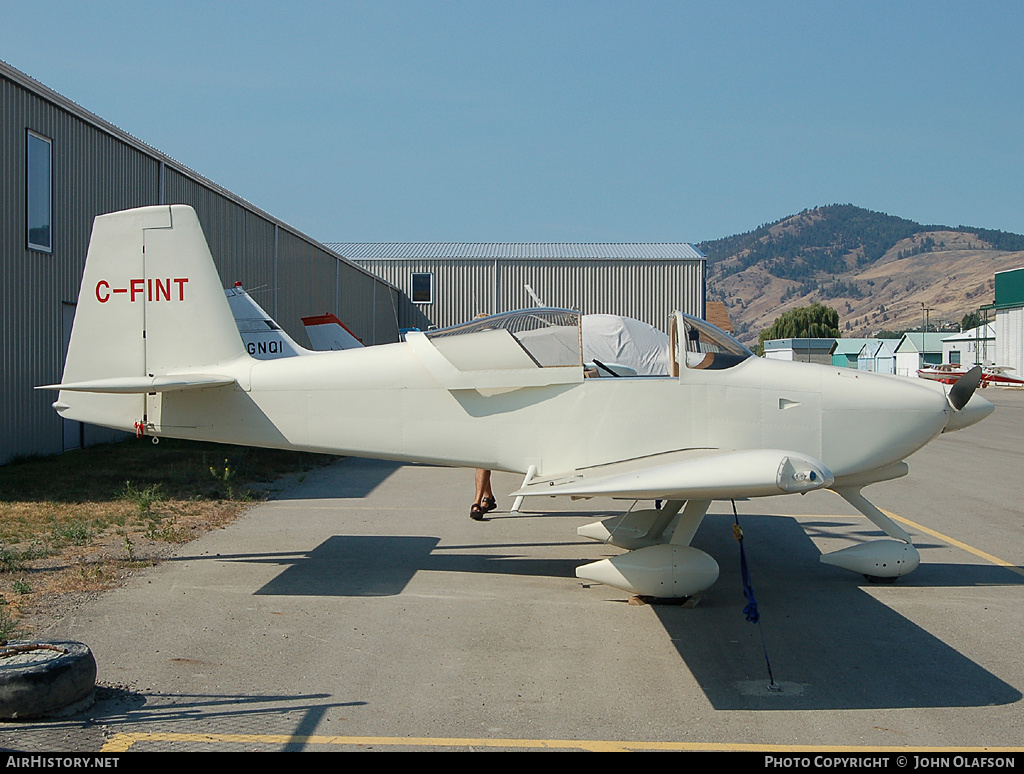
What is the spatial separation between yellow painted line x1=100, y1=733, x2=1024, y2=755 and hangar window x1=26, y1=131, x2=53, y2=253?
10899mm

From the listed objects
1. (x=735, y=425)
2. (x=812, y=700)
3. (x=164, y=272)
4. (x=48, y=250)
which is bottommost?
(x=812, y=700)

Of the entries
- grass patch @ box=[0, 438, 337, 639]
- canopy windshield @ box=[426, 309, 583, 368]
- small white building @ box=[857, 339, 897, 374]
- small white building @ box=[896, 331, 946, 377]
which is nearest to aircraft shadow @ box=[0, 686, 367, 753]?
grass patch @ box=[0, 438, 337, 639]

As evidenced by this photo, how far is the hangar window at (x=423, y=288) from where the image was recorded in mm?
38344

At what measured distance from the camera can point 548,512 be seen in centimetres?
971

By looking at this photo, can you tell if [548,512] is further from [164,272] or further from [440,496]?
[164,272]

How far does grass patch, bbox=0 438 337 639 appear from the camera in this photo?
6.15 meters

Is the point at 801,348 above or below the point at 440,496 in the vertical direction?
above

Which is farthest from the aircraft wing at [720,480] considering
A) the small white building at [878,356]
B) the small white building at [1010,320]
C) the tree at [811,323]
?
the tree at [811,323]

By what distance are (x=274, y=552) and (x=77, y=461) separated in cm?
639

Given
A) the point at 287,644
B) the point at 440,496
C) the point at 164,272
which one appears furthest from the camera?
the point at 440,496

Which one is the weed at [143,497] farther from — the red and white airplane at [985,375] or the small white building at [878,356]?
the small white building at [878,356]

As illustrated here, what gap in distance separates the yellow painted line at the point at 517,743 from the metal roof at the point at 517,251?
3381cm

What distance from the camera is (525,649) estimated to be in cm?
495
